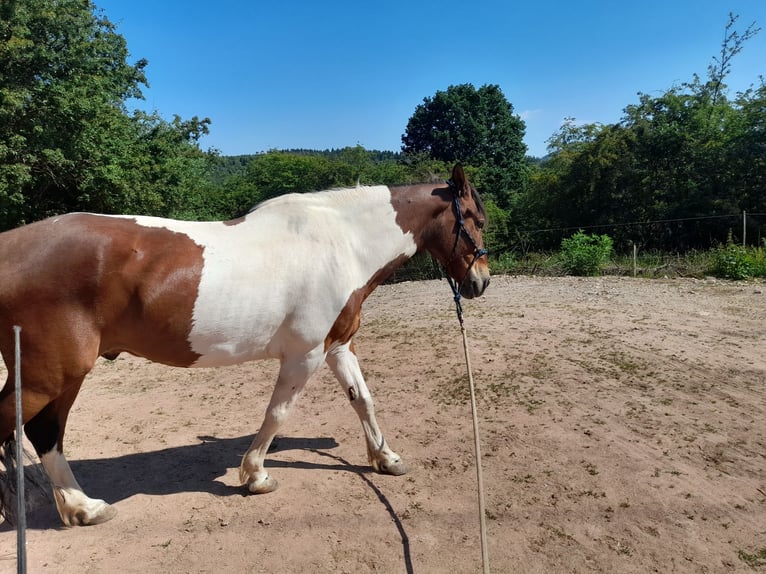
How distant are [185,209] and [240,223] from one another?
Result: 53.8 feet

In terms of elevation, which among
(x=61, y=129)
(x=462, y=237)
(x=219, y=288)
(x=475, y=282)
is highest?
(x=61, y=129)

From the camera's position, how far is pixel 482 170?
3162cm

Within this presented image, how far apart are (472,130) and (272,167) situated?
1501 cm

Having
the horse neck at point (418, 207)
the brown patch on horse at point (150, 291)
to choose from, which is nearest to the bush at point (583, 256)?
the horse neck at point (418, 207)

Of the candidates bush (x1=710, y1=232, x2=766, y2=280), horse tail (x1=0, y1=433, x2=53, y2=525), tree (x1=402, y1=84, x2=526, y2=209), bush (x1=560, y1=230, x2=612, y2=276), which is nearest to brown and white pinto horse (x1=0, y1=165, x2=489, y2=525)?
horse tail (x1=0, y1=433, x2=53, y2=525)

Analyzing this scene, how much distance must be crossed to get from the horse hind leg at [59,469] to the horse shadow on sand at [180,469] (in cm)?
15

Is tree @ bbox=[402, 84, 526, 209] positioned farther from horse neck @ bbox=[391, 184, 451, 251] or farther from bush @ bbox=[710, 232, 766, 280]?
horse neck @ bbox=[391, 184, 451, 251]

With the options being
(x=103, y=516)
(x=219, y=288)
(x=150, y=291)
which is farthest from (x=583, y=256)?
(x=103, y=516)

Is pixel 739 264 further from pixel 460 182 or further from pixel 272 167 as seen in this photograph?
pixel 272 167

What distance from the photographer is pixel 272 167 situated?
33.2 m

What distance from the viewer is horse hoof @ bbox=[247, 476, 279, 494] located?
324 centimetres

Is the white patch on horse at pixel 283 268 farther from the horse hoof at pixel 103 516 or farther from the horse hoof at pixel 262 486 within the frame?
the horse hoof at pixel 103 516

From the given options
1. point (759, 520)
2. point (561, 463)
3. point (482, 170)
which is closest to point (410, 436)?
point (561, 463)

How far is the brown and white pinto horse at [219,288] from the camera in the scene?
2537mm
